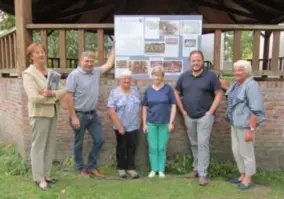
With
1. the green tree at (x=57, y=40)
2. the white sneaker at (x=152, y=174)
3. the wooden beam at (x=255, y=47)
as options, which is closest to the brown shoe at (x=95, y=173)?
the white sneaker at (x=152, y=174)

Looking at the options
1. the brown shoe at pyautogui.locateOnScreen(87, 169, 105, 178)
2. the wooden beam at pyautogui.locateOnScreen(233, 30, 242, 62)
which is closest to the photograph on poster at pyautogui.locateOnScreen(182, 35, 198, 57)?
the wooden beam at pyautogui.locateOnScreen(233, 30, 242, 62)

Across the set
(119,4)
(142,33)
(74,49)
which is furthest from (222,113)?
(74,49)

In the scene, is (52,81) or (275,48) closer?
(52,81)

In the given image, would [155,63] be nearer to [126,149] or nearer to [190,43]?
[190,43]

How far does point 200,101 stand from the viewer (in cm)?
475

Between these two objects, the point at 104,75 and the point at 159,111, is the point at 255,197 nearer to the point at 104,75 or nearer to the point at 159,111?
the point at 159,111

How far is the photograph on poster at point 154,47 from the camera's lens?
534cm

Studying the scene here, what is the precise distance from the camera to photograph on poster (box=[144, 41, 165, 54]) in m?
5.34

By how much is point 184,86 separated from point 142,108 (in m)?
0.73

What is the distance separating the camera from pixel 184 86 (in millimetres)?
4871

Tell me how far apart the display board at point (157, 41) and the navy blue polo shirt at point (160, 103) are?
560 mm

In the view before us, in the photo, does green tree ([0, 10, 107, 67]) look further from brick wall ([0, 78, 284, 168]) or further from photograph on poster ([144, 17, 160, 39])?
photograph on poster ([144, 17, 160, 39])

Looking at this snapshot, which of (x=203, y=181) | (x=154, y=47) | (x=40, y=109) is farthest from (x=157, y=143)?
(x=40, y=109)

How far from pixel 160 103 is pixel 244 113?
3.89 feet
